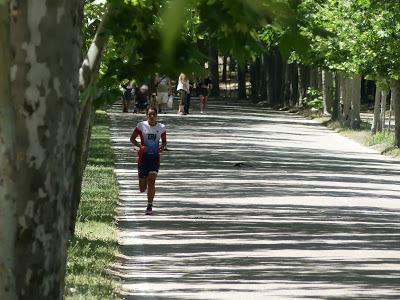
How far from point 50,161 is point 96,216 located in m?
14.8

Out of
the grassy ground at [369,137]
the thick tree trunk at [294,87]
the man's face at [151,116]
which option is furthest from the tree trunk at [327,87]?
the man's face at [151,116]

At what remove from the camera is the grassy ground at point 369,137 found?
138 feet

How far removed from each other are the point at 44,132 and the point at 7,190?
0.35 metres

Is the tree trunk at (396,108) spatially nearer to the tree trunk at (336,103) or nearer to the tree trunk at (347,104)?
the tree trunk at (347,104)

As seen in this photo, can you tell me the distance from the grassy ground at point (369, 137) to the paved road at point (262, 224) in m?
0.64

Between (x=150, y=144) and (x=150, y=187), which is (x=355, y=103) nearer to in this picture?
(x=150, y=144)

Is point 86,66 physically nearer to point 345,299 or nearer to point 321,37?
point 345,299

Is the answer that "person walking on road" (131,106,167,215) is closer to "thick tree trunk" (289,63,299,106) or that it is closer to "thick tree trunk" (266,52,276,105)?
"thick tree trunk" (289,63,299,106)

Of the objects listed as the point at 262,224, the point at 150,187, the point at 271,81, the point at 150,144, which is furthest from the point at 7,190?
the point at 271,81

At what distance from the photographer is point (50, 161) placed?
6.83 m

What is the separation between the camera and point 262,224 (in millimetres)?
21766

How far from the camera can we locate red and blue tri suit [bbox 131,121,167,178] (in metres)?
23.0

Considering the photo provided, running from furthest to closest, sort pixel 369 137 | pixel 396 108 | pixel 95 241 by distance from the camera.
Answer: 1. pixel 369 137
2. pixel 396 108
3. pixel 95 241

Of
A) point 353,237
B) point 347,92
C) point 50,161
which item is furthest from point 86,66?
point 347,92
